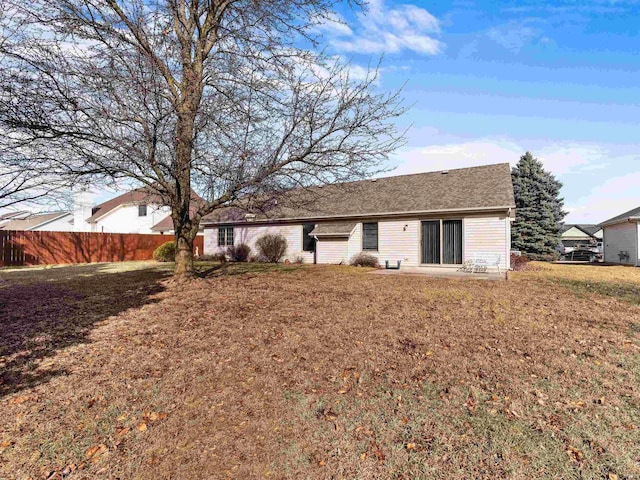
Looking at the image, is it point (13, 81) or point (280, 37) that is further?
point (280, 37)

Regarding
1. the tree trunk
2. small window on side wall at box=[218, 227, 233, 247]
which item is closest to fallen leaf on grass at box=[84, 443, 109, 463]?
the tree trunk

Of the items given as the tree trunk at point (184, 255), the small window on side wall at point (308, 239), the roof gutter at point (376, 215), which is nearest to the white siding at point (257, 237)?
the small window on side wall at point (308, 239)

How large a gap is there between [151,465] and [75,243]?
891 inches

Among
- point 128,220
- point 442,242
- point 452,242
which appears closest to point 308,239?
point 442,242

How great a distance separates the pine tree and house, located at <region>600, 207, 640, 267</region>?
10.3 ft

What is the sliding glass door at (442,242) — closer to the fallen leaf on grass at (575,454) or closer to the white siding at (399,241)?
the white siding at (399,241)

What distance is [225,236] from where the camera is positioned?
21344mm

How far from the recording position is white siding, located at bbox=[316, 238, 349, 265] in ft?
55.2

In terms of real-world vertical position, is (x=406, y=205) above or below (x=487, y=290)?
above

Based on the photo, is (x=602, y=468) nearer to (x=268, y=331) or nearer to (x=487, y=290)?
(x=268, y=331)

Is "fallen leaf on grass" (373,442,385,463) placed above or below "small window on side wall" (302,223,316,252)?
below

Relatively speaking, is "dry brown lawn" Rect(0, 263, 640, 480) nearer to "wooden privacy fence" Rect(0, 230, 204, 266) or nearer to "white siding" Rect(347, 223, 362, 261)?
"white siding" Rect(347, 223, 362, 261)

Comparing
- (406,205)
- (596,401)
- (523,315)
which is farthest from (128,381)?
(406,205)

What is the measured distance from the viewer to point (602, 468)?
248cm
